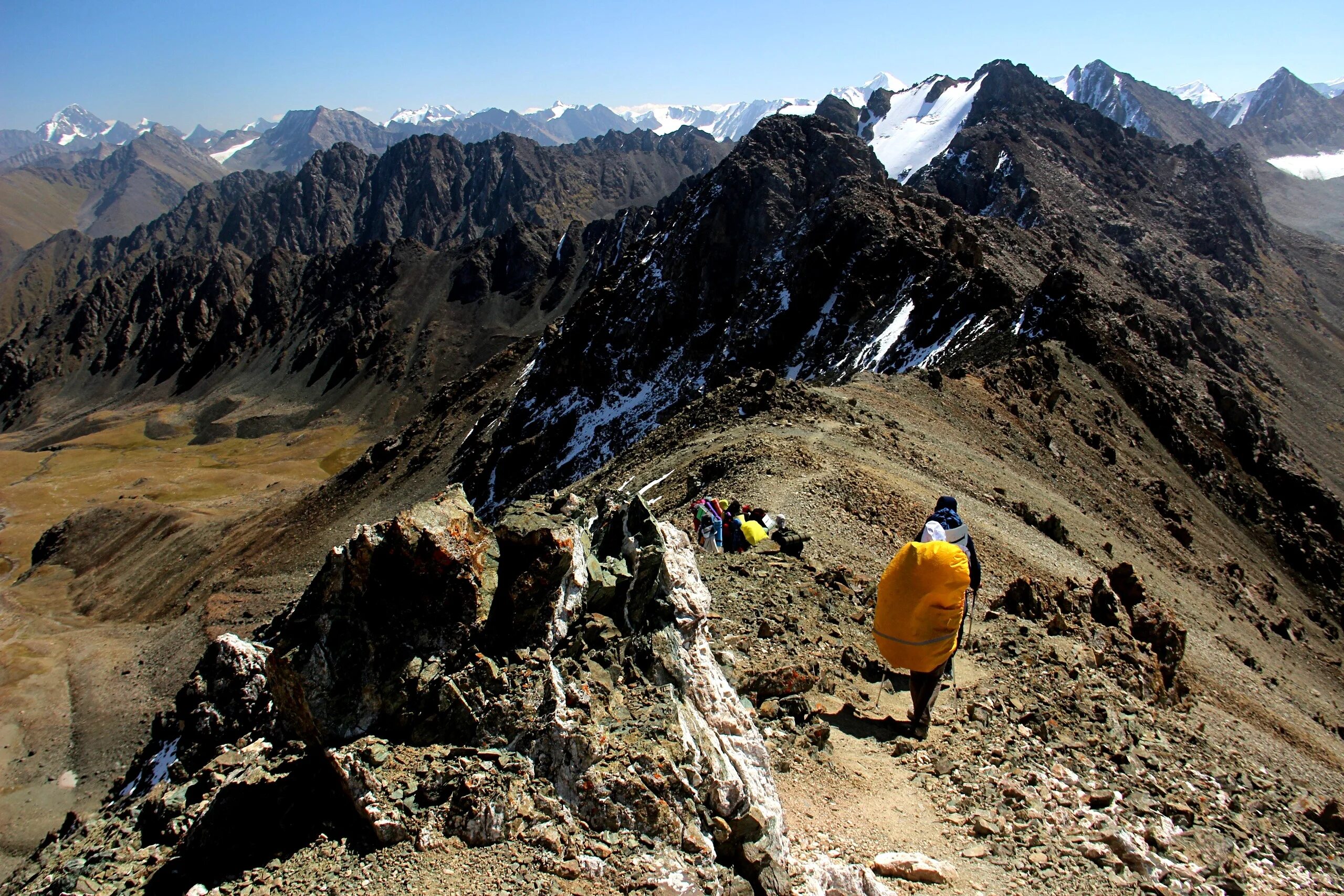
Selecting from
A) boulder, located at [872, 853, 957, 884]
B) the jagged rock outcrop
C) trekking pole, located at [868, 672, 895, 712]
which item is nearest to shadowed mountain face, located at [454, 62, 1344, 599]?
trekking pole, located at [868, 672, 895, 712]

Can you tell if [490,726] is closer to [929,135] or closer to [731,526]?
[731,526]

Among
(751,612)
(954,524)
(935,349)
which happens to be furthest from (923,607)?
(935,349)

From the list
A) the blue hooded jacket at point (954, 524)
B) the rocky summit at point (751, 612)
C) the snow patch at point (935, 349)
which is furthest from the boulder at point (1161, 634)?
the snow patch at point (935, 349)

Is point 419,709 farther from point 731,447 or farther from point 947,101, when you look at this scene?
point 947,101

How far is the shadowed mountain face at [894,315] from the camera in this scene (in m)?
39.1

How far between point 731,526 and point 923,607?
7.01 m

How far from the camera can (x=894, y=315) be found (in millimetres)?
47656

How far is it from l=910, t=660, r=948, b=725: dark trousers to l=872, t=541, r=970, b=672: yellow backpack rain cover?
0.22 meters

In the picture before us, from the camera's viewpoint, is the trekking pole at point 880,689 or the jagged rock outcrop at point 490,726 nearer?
the jagged rock outcrop at point 490,726

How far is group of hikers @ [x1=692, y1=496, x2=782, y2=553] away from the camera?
1586cm

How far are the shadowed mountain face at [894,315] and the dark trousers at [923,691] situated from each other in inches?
1227

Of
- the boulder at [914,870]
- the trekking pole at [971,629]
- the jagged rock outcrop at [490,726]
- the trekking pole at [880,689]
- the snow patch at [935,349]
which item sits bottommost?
the trekking pole at [880,689]

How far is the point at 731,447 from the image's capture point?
23219 millimetres

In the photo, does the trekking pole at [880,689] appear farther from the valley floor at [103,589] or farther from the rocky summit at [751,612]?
the valley floor at [103,589]
